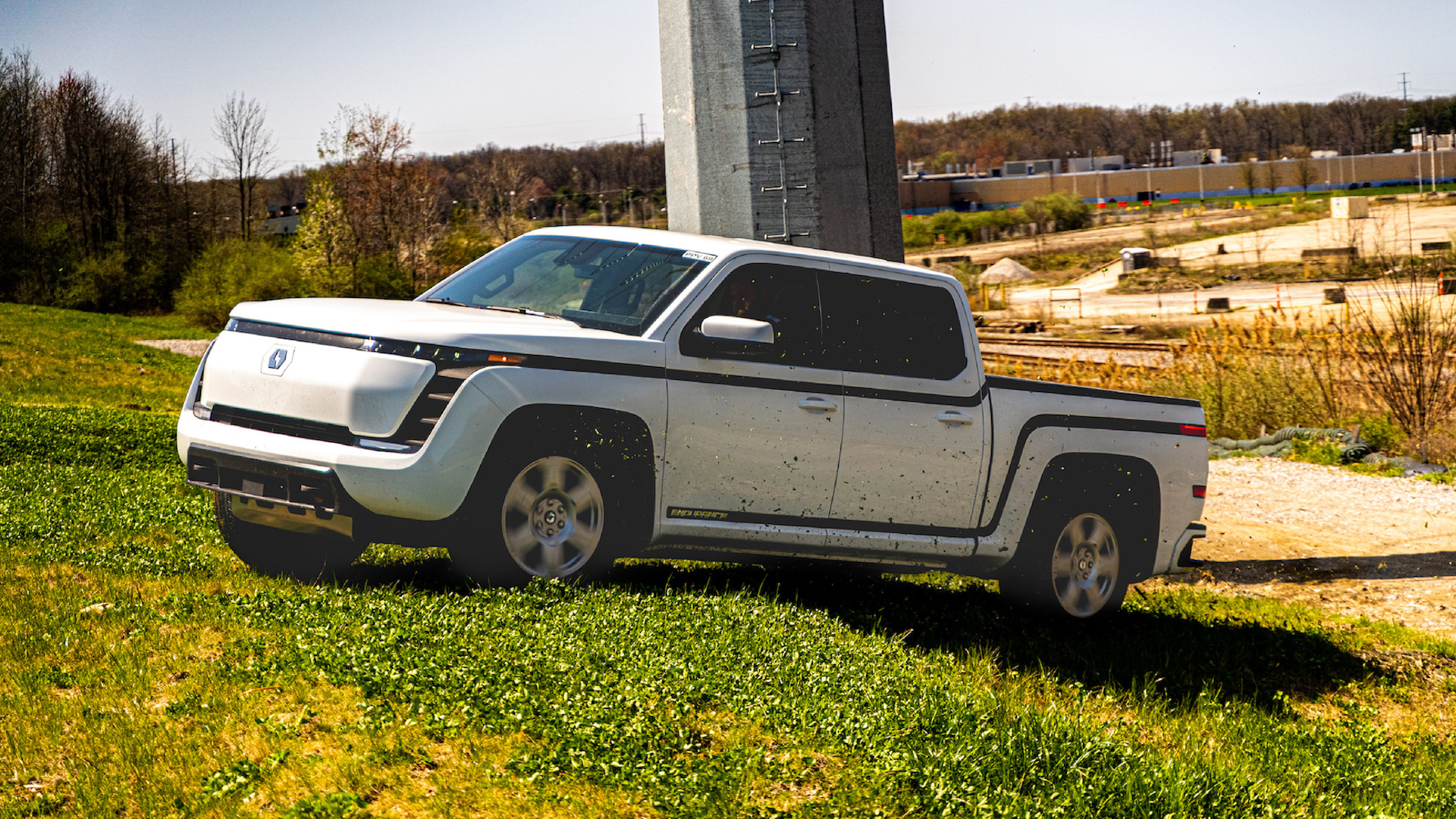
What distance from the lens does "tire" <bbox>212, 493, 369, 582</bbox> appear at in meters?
6.33

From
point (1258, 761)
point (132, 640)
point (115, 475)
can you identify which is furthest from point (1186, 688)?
point (115, 475)

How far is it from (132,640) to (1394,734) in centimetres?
592

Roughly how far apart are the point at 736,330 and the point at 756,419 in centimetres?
54

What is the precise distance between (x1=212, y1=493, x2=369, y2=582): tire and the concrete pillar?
5.05 metres

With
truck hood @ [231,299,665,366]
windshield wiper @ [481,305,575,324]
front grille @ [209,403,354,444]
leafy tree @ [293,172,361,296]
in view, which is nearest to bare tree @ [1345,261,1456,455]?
windshield wiper @ [481,305,575,324]

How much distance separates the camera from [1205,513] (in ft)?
44.5

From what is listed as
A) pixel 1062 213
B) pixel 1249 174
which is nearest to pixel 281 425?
pixel 1062 213

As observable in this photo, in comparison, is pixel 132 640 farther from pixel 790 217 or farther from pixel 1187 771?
pixel 790 217

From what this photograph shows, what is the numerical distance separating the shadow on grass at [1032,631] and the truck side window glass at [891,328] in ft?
4.29

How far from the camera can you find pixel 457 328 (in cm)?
548

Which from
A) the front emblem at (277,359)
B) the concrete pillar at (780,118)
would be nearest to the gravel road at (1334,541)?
the concrete pillar at (780,118)

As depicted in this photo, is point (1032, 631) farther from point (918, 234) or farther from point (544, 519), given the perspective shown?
point (918, 234)

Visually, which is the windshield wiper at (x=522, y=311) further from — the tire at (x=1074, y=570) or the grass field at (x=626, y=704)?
the tire at (x=1074, y=570)

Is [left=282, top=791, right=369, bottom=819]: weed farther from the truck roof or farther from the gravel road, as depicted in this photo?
the gravel road
